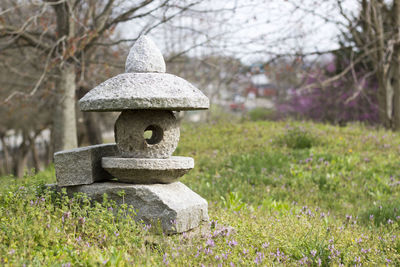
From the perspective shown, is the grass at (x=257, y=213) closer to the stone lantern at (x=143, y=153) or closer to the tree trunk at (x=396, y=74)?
the stone lantern at (x=143, y=153)

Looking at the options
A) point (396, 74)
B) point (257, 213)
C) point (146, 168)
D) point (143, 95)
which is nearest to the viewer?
point (143, 95)

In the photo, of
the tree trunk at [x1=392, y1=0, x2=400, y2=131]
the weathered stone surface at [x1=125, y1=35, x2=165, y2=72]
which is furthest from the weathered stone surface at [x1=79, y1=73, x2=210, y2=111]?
the tree trunk at [x1=392, y1=0, x2=400, y2=131]

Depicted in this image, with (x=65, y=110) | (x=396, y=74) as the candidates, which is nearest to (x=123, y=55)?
(x=65, y=110)

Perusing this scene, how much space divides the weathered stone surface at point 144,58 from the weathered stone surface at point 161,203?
54.5 inches

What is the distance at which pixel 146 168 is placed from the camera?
4.27 metres

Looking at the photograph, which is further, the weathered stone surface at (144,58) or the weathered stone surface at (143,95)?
the weathered stone surface at (144,58)

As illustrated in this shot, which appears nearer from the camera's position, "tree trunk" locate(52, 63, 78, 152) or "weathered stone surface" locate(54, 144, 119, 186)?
"weathered stone surface" locate(54, 144, 119, 186)

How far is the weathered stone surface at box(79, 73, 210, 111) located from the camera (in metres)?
4.12

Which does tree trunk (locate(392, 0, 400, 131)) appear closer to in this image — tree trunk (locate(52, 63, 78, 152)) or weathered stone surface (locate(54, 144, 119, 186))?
tree trunk (locate(52, 63, 78, 152))

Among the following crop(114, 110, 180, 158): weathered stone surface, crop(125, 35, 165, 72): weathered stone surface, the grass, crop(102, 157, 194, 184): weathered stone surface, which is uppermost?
crop(125, 35, 165, 72): weathered stone surface

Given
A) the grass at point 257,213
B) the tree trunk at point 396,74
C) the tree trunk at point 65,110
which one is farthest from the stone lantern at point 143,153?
the tree trunk at point 396,74

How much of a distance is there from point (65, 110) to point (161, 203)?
5037mm

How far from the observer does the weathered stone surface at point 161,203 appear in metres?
4.11

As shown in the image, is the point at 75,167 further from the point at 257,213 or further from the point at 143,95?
the point at 257,213
